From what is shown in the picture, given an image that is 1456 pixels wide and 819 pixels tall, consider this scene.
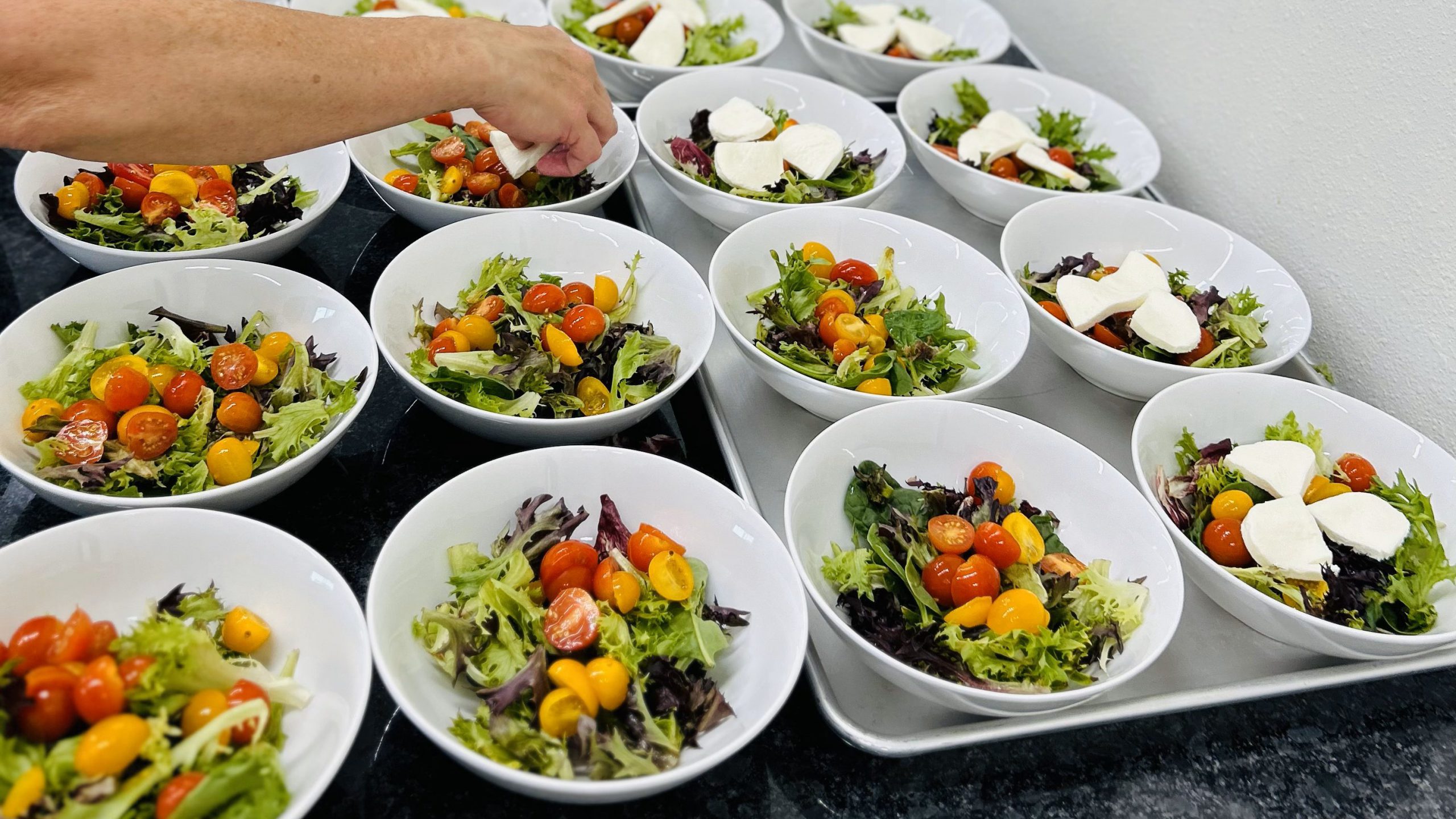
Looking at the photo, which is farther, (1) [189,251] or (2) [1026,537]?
(1) [189,251]

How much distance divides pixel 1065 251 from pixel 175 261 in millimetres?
1895

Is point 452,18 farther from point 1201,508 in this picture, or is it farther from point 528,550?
point 1201,508

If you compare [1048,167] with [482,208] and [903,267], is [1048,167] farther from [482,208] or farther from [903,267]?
[482,208]

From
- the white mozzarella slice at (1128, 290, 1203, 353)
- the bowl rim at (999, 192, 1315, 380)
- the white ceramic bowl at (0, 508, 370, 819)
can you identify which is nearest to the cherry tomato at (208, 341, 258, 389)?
the white ceramic bowl at (0, 508, 370, 819)

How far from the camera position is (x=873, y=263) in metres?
2.17

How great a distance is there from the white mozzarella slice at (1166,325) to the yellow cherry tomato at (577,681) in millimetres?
1370

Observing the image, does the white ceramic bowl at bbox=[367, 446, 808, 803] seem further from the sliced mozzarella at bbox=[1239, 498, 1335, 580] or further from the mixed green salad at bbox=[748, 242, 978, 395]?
the sliced mozzarella at bbox=[1239, 498, 1335, 580]

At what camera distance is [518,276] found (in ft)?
6.23

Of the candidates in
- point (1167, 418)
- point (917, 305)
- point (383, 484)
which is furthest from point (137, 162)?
point (1167, 418)

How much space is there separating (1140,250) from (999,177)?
389 millimetres

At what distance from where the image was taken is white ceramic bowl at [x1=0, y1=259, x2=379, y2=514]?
55.2 inches

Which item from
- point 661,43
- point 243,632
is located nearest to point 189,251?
point 243,632

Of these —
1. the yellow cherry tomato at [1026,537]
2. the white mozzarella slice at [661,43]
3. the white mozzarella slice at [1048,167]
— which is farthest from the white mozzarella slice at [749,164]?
the yellow cherry tomato at [1026,537]

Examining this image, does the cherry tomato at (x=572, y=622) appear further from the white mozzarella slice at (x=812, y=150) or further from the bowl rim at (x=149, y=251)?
the white mozzarella slice at (x=812, y=150)
